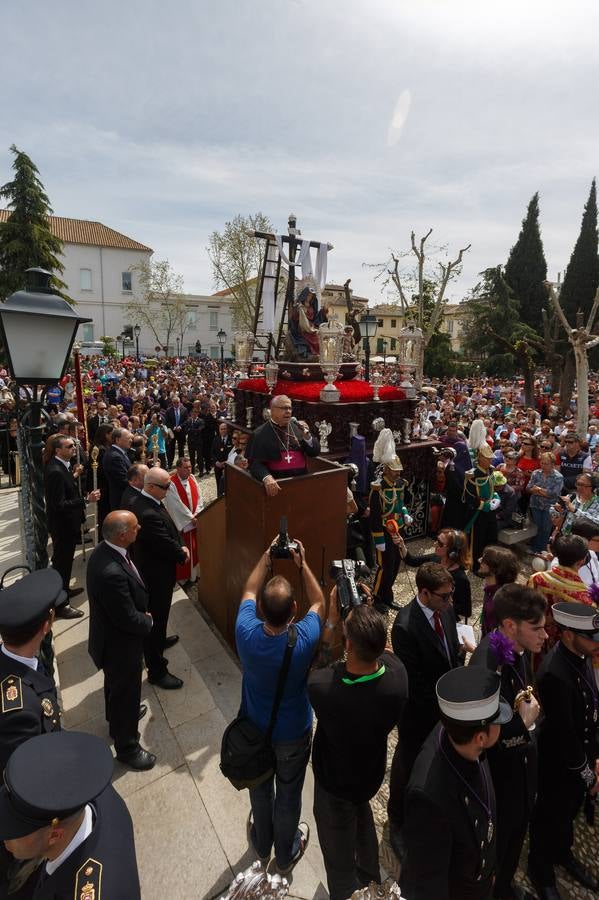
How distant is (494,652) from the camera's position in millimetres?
2531

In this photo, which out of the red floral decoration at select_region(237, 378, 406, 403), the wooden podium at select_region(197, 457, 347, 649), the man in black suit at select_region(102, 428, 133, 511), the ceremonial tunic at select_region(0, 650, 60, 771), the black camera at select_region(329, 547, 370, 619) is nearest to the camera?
the ceremonial tunic at select_region(0, 650, 60, 771)

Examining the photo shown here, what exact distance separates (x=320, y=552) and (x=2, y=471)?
9.57m

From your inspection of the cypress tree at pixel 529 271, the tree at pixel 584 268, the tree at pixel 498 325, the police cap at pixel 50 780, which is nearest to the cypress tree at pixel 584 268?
the tree at pixel 584 268

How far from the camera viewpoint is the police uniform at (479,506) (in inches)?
272

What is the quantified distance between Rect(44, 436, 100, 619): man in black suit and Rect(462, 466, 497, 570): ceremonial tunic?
523 cm

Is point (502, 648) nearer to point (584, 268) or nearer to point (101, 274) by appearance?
point (584, 268)

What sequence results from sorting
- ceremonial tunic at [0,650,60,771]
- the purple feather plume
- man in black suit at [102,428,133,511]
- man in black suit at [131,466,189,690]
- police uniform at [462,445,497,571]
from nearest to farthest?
ceremonial tunic at [0,650,60,771] → the purple feather plume → man in black suit at [131,466,189,690] → man in black suit at [102,428,133,511] → police uniform at [462,445,497,571]

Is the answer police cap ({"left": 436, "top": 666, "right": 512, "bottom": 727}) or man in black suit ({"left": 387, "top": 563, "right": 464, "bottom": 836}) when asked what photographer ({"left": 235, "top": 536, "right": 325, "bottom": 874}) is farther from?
police cap ({"left": 436, "top": 666, "right": 512, "bottom": 727})

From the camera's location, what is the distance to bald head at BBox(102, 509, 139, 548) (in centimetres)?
325

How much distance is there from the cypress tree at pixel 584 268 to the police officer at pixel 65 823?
133ft

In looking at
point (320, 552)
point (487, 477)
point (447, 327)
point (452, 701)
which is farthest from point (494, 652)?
point (447, 327)

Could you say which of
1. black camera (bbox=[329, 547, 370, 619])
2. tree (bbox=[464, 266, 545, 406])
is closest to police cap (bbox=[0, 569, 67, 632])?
black camera (bbox=[329, 547, 370, 619])

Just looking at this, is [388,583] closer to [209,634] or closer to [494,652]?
[209,634]

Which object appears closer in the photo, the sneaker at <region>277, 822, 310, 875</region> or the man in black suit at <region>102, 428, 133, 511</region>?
the sneaker at <region>277, 822, 310, 875</region>
